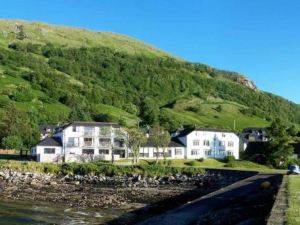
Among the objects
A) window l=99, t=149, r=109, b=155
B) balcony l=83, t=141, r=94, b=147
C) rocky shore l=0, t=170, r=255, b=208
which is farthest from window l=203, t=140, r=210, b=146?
rocky shore l=0, t=170, r=255, b=208

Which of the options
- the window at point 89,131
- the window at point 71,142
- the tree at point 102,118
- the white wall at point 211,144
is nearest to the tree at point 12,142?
the window at point 71,142

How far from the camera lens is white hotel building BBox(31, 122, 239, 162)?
91250 mm

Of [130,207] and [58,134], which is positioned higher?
[58,134]

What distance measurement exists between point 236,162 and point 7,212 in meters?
63.5

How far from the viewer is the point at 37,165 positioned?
73.7 meters

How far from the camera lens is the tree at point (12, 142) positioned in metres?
96.5

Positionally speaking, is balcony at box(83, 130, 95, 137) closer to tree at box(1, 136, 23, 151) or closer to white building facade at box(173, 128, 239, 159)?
tree at box(1, 136, 23, 151)

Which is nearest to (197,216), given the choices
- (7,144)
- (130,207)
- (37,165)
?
(130,207)

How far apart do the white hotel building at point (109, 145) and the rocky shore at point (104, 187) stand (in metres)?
21.3

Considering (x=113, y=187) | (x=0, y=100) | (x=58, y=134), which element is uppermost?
(x=0, y=100)

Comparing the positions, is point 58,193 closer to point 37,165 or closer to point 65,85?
point 37,165

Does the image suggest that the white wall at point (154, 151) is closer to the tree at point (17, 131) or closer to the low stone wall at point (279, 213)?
the tree at point (17, 131)

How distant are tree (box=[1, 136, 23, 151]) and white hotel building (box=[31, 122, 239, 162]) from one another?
748cm

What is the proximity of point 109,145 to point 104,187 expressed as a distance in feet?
126
